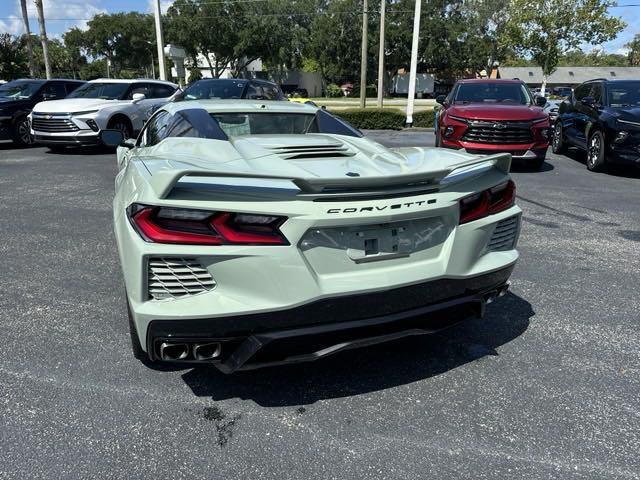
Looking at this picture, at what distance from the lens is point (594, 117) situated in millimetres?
9680

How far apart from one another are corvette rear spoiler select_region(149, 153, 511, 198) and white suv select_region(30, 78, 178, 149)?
8882 mm

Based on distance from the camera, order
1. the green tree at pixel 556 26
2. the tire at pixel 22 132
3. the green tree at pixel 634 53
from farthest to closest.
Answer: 1. the green tree at pixel 634 53
2. the green tree at pixel 556 26
3. the tire at pixel 22 132

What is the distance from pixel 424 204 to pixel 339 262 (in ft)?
1.64

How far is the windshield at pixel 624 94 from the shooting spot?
952 cm

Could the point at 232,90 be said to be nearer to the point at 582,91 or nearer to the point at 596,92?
the point at 596,92

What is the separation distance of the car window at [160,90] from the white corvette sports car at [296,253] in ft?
35.7

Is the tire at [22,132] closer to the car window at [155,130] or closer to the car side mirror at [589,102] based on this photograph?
the car window at [155,130]

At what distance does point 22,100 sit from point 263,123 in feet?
36.3

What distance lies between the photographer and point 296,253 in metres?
2.20

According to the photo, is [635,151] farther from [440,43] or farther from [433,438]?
[440,43]

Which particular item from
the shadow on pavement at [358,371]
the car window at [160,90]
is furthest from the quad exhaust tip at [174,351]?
the car window at [160,90]

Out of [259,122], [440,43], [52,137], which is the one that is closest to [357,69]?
[440,43]

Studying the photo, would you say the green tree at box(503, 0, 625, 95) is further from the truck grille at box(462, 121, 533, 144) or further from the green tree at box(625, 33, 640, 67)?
the green tree at box(625, 33, 640, 67)

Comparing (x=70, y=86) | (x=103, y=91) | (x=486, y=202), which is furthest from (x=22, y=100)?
(x=486, y=202)
